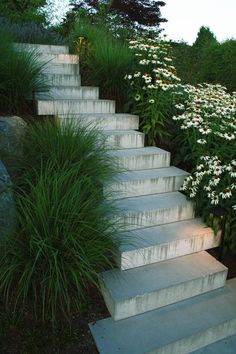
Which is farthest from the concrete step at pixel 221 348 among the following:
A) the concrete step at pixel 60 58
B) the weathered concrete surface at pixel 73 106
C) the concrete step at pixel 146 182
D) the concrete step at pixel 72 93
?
the concrete step at pixel 60 58

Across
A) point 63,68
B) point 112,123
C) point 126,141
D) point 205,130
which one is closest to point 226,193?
point 205,130

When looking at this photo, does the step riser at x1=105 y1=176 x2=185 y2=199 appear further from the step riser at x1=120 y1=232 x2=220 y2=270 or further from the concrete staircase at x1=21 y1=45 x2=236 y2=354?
the step riser at x1=120 y1=232 x2=220 y2=270

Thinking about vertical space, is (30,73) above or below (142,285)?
above

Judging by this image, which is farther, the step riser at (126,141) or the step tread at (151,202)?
the step riser at (126,141)

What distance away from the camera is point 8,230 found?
7.23 feet

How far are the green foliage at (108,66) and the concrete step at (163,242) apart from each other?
83.6 inches

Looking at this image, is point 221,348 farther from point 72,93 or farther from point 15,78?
point 72,93

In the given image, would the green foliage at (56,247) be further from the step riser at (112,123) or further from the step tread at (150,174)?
the step riser at (112,123)

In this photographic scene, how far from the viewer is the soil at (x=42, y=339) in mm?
2033

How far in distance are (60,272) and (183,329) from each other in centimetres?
96

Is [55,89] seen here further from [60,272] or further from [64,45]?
[60,272]

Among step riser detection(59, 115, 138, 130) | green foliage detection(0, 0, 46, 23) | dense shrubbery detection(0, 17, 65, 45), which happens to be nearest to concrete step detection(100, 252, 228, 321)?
step riser detection(59, 115, 138, 130)

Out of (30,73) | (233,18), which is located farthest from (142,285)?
(233,18)

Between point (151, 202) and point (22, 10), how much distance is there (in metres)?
5.71
